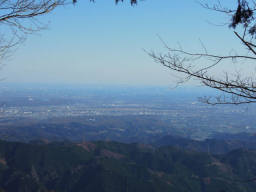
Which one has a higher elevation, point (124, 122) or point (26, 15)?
point (26, 15)

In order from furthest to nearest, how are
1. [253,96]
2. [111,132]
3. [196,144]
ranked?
[111,132], [196,144], [253,96]

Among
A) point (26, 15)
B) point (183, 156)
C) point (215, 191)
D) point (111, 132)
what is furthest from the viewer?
point (111, 132)

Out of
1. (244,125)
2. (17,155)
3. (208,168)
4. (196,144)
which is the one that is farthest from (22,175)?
(244,125)

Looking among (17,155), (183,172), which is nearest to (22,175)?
(17,155)

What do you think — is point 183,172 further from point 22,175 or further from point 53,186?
point 22,175

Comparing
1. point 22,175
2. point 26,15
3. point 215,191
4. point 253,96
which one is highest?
point 26,15

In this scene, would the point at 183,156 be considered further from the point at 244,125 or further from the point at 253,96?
the point at 244,125

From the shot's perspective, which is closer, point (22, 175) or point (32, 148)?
point (22, 175)
